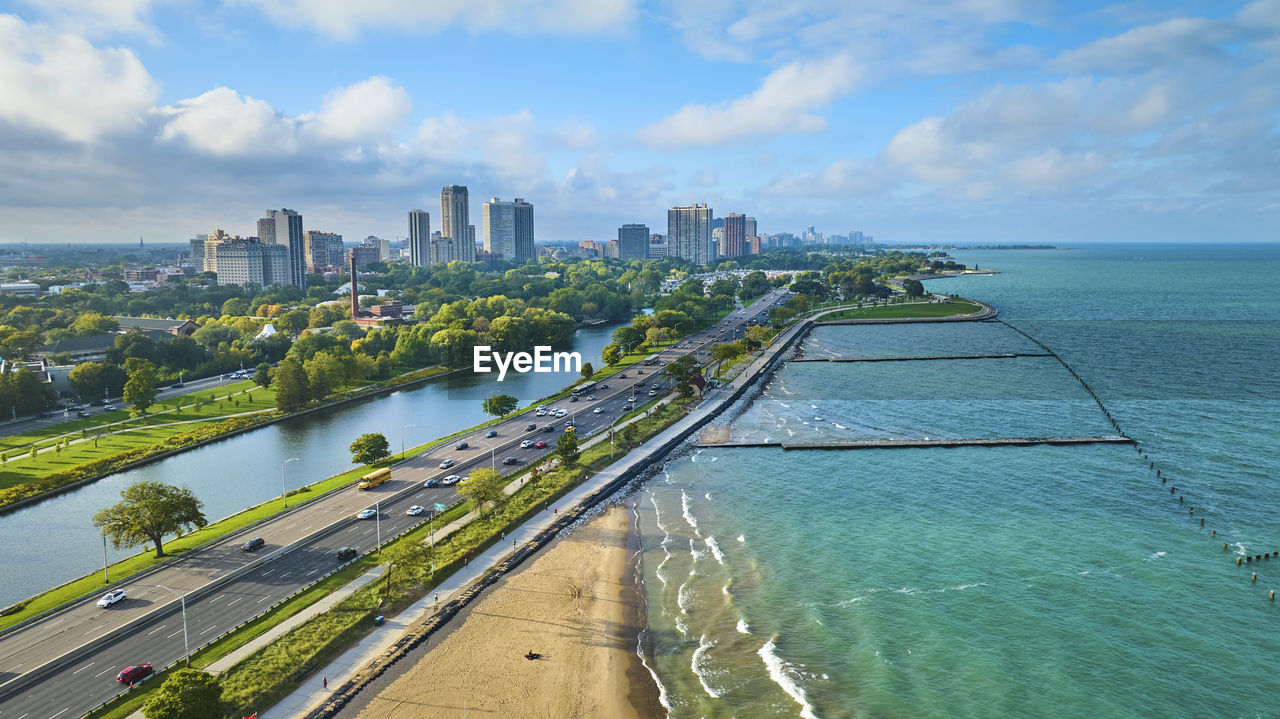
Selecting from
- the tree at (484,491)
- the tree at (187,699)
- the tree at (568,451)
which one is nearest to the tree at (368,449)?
the tree at (484,491)

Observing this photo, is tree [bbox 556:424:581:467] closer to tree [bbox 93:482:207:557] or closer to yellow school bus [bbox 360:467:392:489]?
yellow school bus [bbox 360:467:392:489]

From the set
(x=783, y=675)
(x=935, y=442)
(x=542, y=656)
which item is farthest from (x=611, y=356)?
(x=783, y=675)

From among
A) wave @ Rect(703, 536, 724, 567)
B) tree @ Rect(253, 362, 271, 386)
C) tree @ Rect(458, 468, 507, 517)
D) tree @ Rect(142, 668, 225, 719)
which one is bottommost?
wave @ Rect(703, 536, 724, 567)

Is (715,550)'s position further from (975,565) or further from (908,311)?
(908,311)

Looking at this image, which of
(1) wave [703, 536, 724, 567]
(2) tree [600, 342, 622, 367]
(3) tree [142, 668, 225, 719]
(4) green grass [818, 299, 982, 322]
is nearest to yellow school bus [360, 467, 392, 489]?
(1) wave [703, 536, 724, 567]

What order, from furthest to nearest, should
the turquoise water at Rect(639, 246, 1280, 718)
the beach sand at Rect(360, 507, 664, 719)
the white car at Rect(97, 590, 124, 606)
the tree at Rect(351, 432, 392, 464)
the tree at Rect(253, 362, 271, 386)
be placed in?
the tree at Rect(253, 362, 271, 386) < the tree at Rect(351, 432, 392, 464) < the white car at Rect(97, 590, 124, 606) < the turquoise water at Rect(639, 246, 1280, 718) < the beach sand at Rect(360, 507, 664, 719)

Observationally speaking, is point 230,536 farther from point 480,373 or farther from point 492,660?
point 480,373

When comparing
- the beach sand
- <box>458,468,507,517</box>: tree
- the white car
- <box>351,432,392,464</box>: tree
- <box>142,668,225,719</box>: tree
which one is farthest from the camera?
<box>351,432,392,464</box>: tree

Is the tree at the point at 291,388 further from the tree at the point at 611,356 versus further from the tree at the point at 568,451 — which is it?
the tree at the point at 611,356
